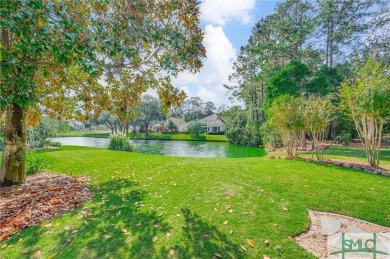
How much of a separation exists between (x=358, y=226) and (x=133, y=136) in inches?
1746

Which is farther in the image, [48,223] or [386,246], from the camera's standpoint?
[48,223]

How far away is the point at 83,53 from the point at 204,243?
355 cm

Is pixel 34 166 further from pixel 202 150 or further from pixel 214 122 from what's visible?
pixel 214 122

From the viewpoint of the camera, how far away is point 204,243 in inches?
116

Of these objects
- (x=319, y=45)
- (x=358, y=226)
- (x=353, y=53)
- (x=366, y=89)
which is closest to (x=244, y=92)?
(x=319, y=45)

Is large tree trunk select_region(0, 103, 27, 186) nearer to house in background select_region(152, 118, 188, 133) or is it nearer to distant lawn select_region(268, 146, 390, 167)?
distant lawn select_region(268, 146, 390, 167)

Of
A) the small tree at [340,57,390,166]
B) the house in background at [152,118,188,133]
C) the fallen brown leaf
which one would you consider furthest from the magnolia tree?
the house in background at [152,118,188,133]

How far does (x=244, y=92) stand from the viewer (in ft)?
97.5

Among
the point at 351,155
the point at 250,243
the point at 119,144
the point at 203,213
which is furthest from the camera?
the point at 119,144

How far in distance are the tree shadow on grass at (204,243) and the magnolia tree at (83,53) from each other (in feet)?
10.1

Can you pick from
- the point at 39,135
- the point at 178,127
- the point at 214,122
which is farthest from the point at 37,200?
the point at 178,127

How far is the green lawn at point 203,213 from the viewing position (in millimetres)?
2871

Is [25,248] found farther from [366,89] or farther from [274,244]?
[366,89]

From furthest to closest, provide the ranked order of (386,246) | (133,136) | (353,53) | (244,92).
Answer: (133,136) → (244,92) → (353,53) → (386,246)
